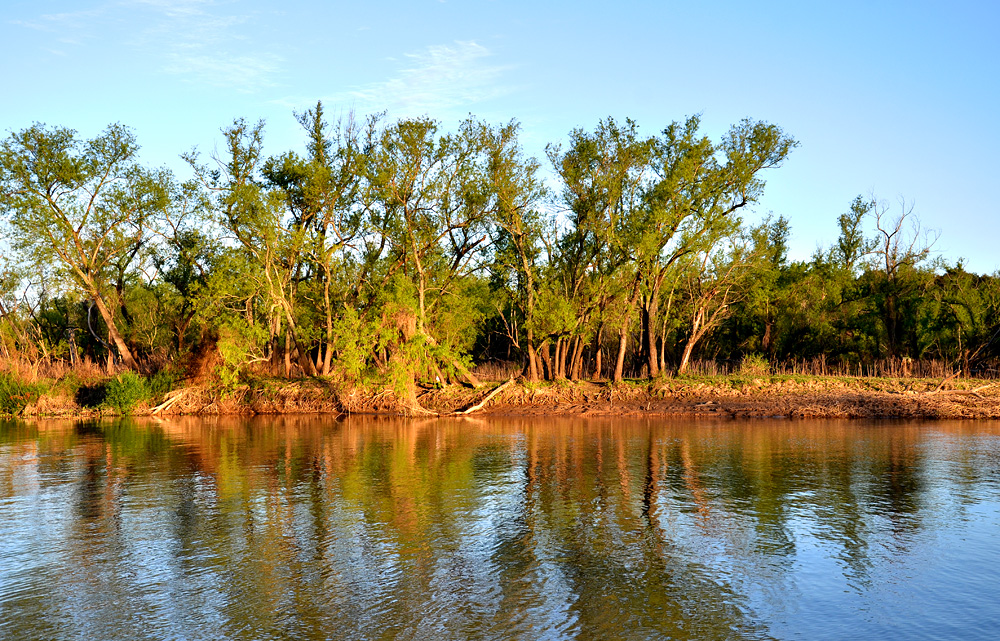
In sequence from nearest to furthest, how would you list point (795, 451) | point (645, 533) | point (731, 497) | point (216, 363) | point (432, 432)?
point (645, 533) < point (731, 497) < point (795, 451) < point (432, 432) < point (216, 363)

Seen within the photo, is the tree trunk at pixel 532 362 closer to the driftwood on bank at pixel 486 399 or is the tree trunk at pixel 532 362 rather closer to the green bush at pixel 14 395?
the driftwood on bank at pixel 486 399

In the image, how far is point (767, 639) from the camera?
9969mm

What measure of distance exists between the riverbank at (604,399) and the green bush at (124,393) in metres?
0.39

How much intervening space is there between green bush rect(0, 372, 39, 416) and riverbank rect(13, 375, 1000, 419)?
→ 0.65 metres

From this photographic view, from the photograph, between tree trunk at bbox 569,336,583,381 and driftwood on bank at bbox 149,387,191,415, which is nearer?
driftwood on bank at bbox 149,387,191,415

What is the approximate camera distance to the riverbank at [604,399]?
3972cm

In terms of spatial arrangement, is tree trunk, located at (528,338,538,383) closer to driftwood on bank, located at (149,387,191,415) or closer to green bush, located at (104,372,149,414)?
driftwood on bank, located at (149,387,191,415)

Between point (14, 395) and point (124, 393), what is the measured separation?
598 centimetres

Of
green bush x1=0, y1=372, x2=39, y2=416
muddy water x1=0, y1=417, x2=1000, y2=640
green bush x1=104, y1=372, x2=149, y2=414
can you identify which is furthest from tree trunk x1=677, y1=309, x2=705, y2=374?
green bush x1=0, y1=372, x2=39, y2=416

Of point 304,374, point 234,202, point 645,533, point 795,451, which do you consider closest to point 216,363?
point 304,374

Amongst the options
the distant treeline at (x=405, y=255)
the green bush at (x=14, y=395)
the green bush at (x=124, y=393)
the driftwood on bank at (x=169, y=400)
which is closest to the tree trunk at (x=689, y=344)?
the distant treeline at (x=405, y=255)

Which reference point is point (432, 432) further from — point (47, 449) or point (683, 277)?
Answer: point (683, 277)

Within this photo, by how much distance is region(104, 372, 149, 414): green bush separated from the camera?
4175 centimetres

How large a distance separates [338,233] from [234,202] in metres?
6.17
